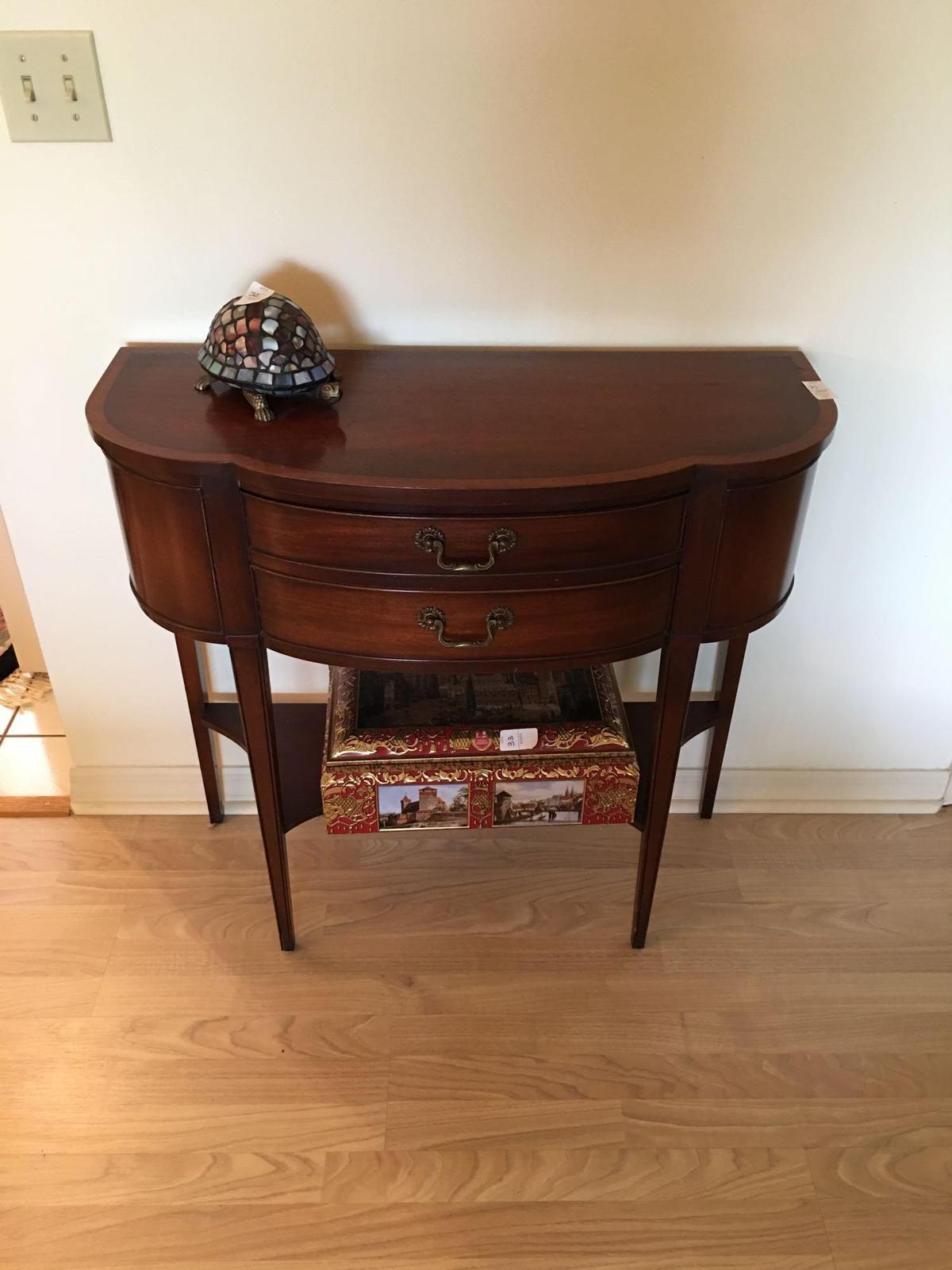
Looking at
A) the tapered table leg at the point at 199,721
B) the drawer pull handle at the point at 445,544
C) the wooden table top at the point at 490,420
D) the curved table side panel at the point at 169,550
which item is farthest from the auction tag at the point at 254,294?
the tapered table leg at the point at 199,721

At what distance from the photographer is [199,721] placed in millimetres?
1568

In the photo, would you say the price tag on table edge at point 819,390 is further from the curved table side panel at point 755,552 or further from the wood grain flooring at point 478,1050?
the wood grain flooring at point 478,1050

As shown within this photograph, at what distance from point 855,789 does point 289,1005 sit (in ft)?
3.16

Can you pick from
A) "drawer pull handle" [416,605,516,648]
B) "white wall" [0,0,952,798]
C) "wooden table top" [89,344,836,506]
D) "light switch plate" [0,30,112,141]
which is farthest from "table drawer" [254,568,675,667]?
"light switch plate" [0,30,112,141]

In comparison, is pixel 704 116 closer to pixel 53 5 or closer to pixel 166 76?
pixel 166 76

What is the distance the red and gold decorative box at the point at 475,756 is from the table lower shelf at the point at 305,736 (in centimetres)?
7

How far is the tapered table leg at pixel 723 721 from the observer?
1.51 meters

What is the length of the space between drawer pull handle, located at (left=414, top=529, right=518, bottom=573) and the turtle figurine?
221 millimetres

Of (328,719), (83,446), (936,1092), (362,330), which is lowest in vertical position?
(936,1092)

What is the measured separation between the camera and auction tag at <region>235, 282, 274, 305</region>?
1.13m

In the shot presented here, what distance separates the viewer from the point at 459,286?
1288mm

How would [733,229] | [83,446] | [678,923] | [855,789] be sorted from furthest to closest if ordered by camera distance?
[855,789] < [678,923] < [83,446] < [733,229]

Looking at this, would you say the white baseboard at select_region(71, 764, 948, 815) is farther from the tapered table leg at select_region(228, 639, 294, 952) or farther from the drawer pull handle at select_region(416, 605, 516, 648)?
the drawer pull handle at select_region(416, 605, 516, 648)

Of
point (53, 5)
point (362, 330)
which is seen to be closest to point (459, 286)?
point (362, 330)
